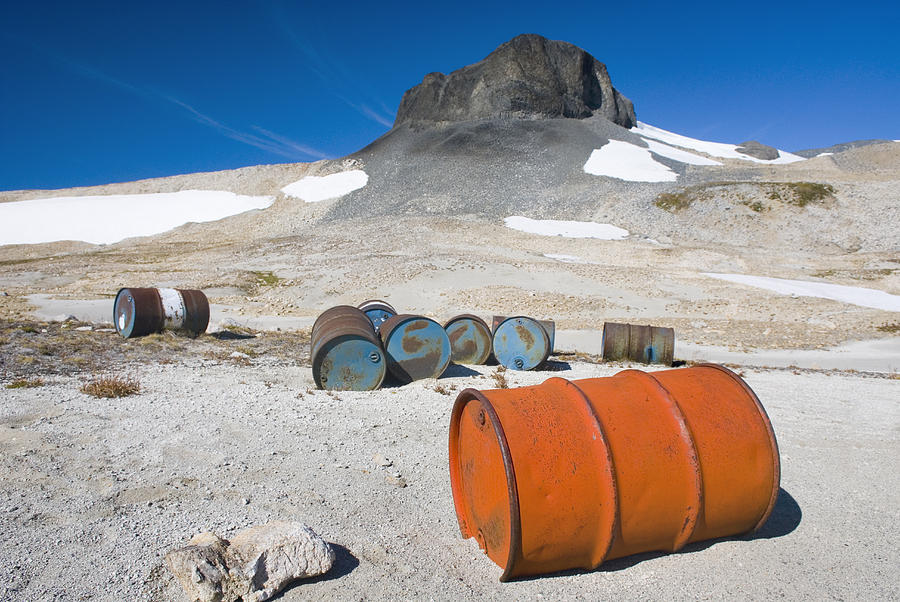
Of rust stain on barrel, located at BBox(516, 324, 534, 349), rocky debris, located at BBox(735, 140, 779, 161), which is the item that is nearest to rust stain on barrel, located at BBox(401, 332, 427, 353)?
rust stain on barrel, located at BBox(516, 324, 534, 349)

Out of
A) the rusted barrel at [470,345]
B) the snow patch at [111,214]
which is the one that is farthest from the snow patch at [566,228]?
the rusted barrel at [470,345]

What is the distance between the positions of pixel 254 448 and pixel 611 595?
159 inches

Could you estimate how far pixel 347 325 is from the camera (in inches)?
384

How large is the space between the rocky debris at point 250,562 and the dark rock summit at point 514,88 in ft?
229

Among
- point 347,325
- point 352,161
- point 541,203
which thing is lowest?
point 347,325

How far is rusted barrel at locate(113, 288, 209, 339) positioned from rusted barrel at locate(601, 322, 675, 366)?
34.1 ft

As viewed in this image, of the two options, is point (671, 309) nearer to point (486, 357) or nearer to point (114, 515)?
point (486, 357)

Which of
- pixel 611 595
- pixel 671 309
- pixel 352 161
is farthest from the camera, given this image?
pixel 352 161

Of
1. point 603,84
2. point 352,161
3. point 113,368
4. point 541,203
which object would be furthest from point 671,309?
point 603,84

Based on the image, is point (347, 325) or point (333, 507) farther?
point (347, 325)

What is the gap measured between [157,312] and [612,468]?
13091 millimetres

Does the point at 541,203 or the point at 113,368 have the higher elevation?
the point at 541,203

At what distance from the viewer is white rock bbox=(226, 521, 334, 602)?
3756 millimetres

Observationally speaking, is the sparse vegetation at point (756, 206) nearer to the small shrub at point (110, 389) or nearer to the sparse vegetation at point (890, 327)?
the sparse vegetation at point (890, 327)
